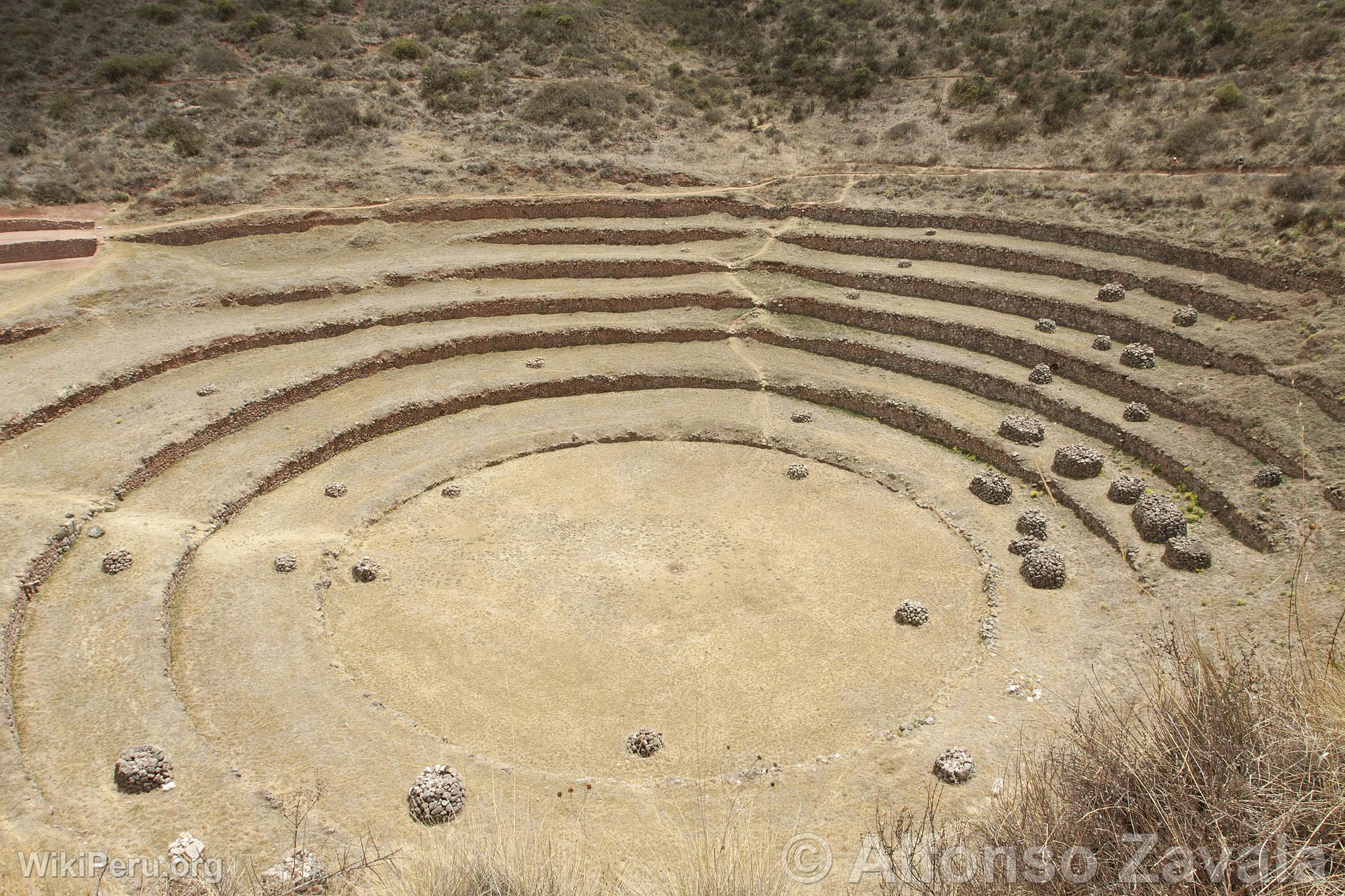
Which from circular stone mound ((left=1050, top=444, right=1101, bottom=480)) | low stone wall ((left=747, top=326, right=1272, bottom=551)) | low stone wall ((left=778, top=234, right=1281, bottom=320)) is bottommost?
circular stone mound ((left=1050, top=444, right=1101, bottom=480))

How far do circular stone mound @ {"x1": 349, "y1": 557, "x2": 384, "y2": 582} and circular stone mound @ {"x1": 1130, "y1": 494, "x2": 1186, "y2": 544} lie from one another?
19.4 metres

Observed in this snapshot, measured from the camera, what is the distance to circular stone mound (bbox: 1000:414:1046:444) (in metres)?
25.1

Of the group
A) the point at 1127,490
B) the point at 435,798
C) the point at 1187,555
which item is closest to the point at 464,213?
the point at 1127,490

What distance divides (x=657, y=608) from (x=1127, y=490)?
12966 millimetres

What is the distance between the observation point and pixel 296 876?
33.3 feet

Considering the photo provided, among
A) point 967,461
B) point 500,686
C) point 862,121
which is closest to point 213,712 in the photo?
point 500,686

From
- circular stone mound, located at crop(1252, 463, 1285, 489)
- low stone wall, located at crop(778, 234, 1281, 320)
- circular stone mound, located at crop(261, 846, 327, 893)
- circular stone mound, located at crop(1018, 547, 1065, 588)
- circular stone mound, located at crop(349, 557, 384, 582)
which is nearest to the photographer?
circular stone mound, located at crop(261, 846, 327, 893)

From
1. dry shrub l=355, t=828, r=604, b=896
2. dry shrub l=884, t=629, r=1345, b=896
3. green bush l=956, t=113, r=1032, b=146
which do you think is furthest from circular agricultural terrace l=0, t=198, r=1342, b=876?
green bush l=956, t=113, r=1032, b=146

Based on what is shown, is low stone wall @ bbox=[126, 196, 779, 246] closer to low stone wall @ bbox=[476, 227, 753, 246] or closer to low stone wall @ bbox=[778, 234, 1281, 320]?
low stone wall @ bbox=[476, 227, 753, 246]

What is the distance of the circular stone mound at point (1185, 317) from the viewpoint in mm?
27234

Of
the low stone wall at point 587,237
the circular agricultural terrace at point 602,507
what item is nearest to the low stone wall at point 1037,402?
the circular agricultural terrace at point 602,507

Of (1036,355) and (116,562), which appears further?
(1036,355)

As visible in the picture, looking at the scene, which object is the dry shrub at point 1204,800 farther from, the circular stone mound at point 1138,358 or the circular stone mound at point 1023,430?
the circular stone mound at point 1138,358

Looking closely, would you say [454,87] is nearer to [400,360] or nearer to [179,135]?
[179,135]
